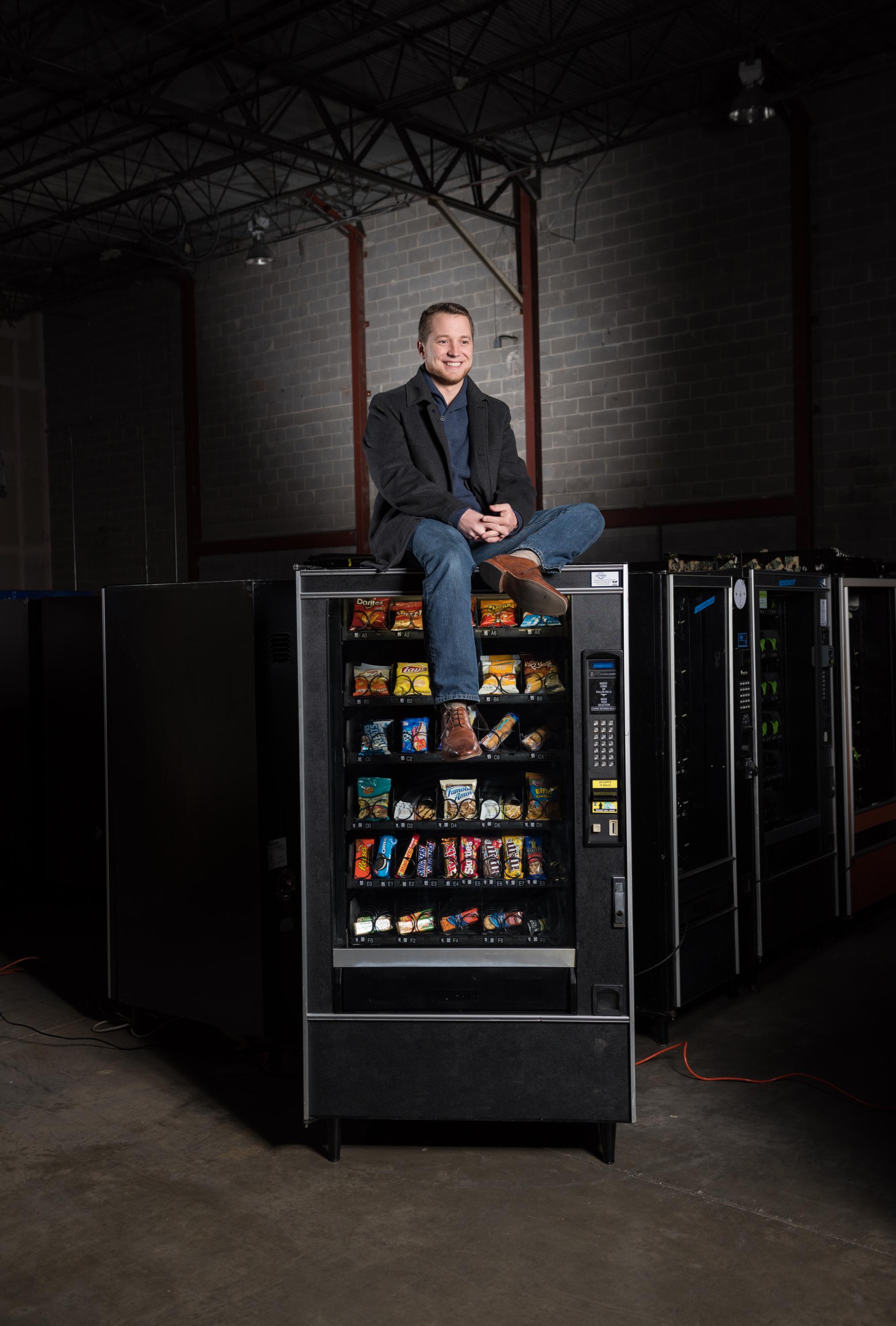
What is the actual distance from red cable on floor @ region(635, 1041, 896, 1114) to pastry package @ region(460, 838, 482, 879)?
1087 millimetres

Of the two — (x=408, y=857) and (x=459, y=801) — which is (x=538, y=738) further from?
(x=408, y=857)

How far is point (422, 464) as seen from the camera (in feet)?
12.2

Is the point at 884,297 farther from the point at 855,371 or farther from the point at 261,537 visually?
the point at 261,537

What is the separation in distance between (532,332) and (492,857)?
7291 mm

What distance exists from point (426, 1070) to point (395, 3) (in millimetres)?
7630

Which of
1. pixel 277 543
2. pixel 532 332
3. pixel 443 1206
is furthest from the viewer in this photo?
pixel 277 543

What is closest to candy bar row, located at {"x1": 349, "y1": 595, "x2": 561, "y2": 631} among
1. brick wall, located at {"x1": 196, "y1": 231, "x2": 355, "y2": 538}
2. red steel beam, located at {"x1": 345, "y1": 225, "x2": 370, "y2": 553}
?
red steel beam, located at {"x1": 345, "y1": 225, "x2": 370, "y2": 553}

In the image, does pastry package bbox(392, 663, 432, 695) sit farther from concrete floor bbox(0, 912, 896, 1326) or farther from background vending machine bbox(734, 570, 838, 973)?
background vending machine bbox(734, 570, 838, 973)

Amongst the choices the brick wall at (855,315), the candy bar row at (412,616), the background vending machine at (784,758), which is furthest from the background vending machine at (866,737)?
the candy bar row at (412,616)

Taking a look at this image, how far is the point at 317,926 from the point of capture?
12.0 ft

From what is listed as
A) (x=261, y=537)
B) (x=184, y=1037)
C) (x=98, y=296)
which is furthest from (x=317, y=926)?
(x=98, y=296)

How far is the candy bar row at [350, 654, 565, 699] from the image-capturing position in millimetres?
3770

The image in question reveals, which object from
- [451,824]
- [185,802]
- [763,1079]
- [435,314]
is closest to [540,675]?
[451,824]

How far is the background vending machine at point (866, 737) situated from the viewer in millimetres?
6270
